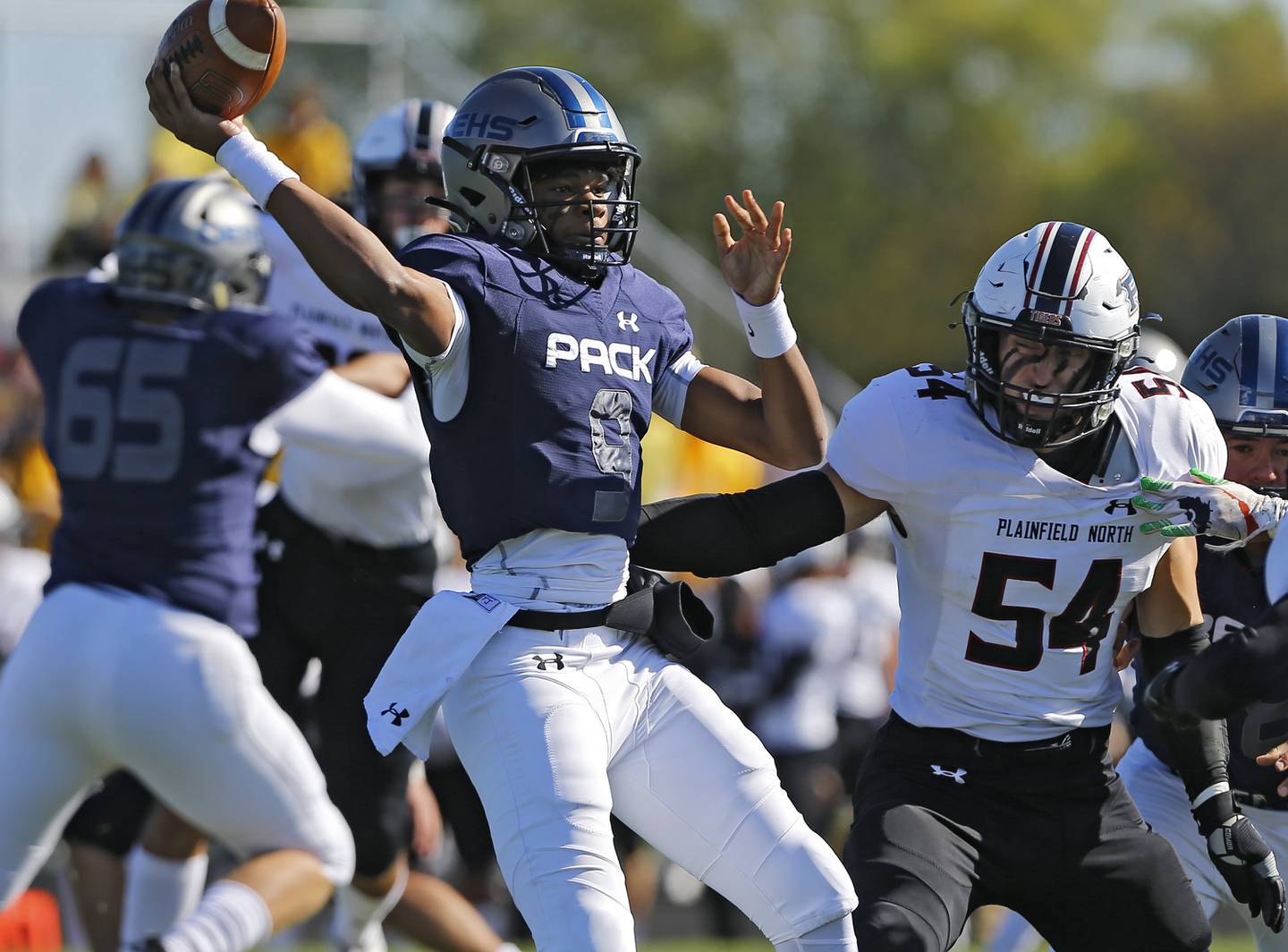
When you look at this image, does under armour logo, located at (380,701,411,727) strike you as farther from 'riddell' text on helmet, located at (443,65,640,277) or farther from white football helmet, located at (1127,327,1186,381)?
white football helmet, located at (1127,327,1186,381)

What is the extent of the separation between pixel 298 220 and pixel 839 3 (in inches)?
1631

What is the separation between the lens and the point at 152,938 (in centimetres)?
401

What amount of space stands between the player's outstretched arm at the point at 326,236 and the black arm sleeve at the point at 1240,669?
1.49 m

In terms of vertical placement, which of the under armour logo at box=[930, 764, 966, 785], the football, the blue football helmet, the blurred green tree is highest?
the football

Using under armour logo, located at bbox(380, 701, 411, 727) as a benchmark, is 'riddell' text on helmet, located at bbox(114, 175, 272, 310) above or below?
above

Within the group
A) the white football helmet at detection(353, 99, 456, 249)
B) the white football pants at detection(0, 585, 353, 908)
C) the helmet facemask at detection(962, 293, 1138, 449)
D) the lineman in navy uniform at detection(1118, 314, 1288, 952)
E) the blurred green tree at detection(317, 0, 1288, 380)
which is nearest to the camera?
the helmet facemask at detection(962, 293, 1138, 449)

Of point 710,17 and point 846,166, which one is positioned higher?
point 710,17

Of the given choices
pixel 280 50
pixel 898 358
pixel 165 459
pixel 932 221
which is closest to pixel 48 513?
pixel 165 459

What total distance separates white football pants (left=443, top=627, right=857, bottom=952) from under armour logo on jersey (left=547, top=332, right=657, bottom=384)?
0.51 m

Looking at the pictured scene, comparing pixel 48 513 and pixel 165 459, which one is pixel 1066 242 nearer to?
pixel 165 459

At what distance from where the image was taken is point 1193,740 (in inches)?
154

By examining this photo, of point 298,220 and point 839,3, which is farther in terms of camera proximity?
point 839,3

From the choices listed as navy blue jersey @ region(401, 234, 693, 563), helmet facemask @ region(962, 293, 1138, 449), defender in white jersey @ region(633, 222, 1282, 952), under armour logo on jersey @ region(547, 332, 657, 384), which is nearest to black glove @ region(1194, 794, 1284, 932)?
defender in white jersey @ region(633, 222, 1282, 952)

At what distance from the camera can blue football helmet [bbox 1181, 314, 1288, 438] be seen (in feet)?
14.4
